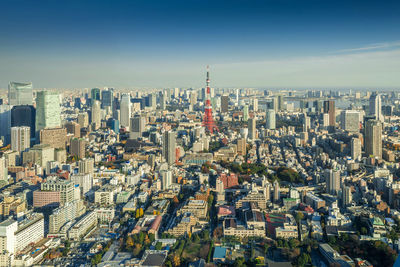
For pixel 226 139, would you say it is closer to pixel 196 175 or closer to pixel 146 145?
pixel 146 145

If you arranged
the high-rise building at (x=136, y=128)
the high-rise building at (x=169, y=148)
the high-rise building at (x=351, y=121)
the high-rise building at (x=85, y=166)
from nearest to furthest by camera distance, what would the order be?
the high-rise building at (x=85, y=166) < the high-rise building at (x=169, y=148) < the high-rise building at (x=136, y=128) < the high-rise building at (x=351, y=121)

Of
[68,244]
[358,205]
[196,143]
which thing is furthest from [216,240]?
[196,143]

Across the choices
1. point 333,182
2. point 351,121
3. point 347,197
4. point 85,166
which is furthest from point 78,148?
point 351,121

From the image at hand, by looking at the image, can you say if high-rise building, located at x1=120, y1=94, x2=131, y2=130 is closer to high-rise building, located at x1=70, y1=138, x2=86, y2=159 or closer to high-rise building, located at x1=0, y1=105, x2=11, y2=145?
high-rise building, located at x1=0, y1=105, x2=11, y2=145

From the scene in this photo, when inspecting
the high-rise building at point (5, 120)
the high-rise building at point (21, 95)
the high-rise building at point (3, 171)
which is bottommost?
the high-rise building at point (3, 171)

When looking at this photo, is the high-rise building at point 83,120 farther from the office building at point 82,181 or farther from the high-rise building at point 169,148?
the office building at point 82,181

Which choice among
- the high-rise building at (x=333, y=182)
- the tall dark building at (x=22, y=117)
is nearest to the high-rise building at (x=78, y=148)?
the tall dark building at (x=22, y=117)
